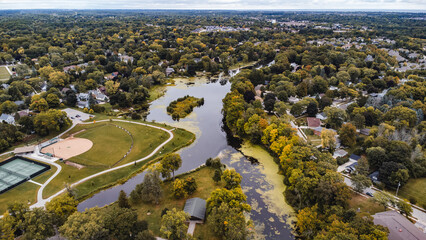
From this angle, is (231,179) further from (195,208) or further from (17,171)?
(17,171)

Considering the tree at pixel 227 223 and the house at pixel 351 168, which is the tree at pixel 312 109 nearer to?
the house at pixel 351 168

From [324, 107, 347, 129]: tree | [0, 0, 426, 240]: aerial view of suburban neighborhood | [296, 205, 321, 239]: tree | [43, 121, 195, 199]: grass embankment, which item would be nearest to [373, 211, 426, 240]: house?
[0, 0, 426, 240]: aerial view of suburban neighborhood

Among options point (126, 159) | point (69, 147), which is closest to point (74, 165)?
point (69, 147)

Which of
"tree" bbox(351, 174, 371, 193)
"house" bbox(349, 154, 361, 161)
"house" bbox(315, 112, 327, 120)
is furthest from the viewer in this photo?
"house" bbox(315, 112, 327, 120)

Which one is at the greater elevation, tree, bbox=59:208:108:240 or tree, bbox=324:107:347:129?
tree, bbox=324:107:347:129

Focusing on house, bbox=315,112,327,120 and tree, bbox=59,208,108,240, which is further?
house, bbox=315,112,327,120

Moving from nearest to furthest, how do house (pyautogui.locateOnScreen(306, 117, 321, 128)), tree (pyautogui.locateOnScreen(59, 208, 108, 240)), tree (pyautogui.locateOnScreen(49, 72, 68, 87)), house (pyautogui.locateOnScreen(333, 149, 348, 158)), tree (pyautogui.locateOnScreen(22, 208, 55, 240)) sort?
tree (pyautogui.locateOnScreen(59, 208, 108, 240)) < tree (pyautogui.locateOnScreen(22, 208, 55, 240)) < house (pyautogui.locateOnScreen(333, 149, 348, 158)) < house (pyautogui.locateOnScreen(306, 117, 321, 128)) < tree (pyautogui.locateOnScreen(49, 72, 68, 87))

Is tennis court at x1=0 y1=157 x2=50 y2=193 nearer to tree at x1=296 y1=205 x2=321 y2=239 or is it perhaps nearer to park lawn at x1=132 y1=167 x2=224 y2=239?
park lawn at x1=132 y1=167 x2=224 y2=239
